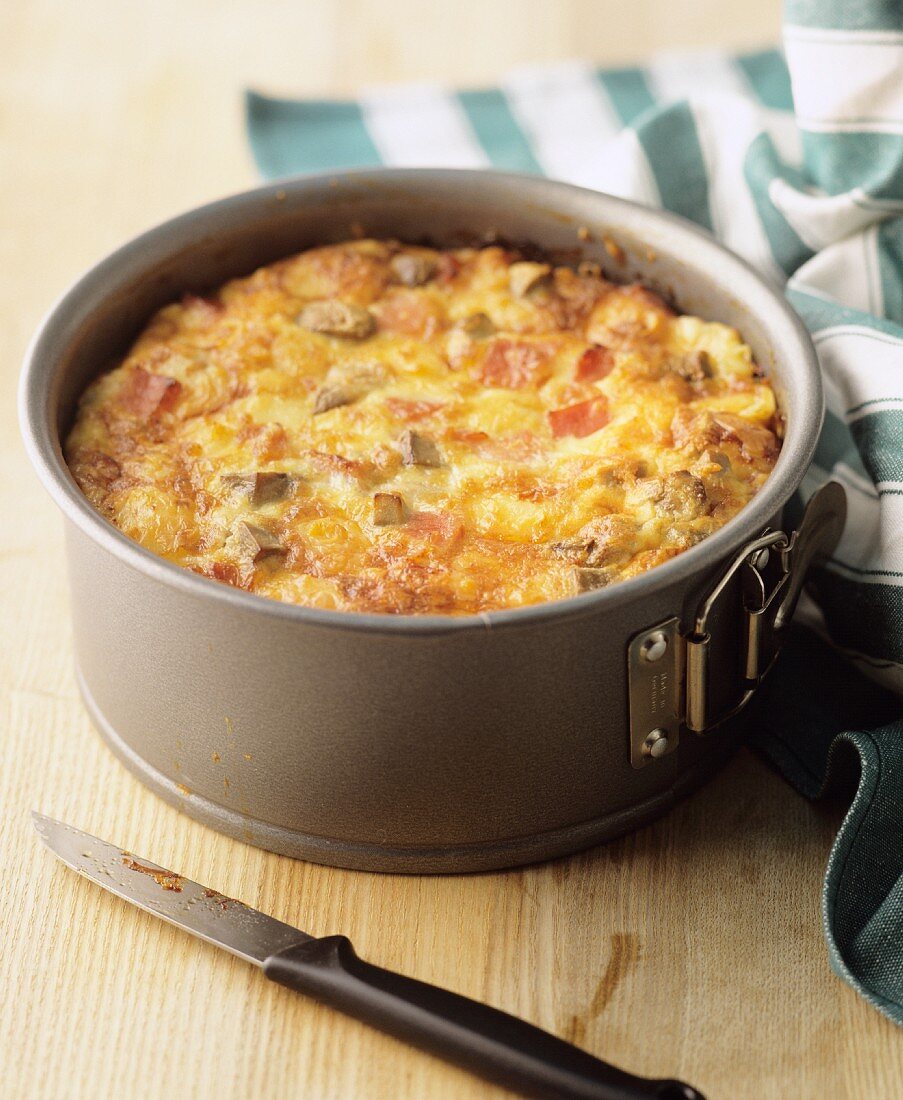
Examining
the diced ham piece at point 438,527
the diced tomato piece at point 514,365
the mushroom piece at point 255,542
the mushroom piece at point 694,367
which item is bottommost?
the mushroom piece at point 694,367

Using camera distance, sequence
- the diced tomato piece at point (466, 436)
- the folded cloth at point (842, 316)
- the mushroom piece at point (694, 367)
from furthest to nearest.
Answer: the mushroom piece at point (694, 367)
the diced tomato piece at point (466, 436)
the folded cloth at point (842, 316)

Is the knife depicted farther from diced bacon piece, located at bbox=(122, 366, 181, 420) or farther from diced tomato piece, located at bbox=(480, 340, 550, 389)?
diced tomato piece, located at bbox=(480, 340, 550, 389)

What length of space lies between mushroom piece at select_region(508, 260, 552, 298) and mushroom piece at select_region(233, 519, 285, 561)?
99 cm

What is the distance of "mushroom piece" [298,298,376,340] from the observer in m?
3.14

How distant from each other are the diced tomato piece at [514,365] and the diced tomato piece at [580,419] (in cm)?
13

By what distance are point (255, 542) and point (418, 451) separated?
41cm

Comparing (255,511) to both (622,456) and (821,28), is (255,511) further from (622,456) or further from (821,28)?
(821,28)

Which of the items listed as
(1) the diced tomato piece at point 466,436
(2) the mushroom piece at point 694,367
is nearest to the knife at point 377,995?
(1) the diced tomato piece at point 466,436

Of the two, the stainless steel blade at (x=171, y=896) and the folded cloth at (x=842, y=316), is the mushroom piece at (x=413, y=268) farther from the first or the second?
the stainless steel blade at (x=171, y=896)

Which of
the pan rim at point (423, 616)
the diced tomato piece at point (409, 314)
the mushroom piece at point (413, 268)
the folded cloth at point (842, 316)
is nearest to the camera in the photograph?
the pan rim at point (423, 616)

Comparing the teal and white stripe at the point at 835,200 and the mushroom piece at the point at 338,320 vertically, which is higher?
the mushroom piece at the point at 338,320

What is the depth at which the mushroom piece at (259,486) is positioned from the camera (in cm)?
270

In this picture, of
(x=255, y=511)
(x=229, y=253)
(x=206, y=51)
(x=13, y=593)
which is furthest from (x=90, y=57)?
(x=255, y=511)

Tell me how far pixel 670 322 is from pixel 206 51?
8.52ft
